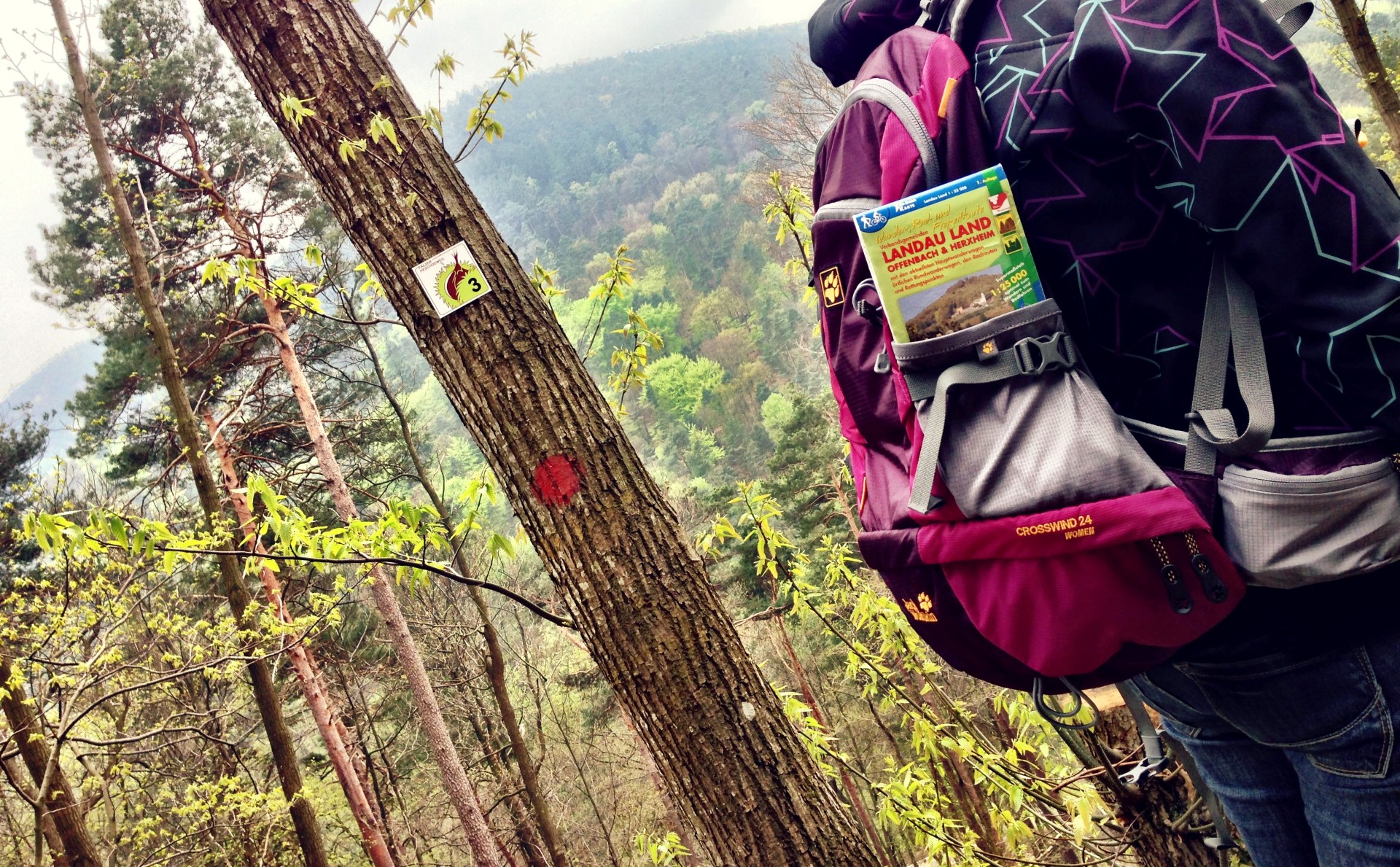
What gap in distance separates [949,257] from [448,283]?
0.84 metres

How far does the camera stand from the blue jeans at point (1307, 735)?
87 cm

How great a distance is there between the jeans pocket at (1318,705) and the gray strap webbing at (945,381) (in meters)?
0.41

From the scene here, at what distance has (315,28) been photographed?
1.41 meters

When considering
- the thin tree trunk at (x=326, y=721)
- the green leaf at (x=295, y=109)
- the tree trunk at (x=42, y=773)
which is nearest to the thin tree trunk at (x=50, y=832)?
the tree trunk at (x=42, y=773)

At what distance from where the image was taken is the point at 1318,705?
34.9 inches

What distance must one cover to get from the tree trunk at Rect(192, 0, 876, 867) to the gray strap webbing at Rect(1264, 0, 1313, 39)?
1.03 m

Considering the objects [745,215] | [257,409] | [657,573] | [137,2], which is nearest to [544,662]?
[257,409]

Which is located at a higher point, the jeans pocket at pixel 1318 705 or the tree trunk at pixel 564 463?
the tree trunk at pixel 564 463

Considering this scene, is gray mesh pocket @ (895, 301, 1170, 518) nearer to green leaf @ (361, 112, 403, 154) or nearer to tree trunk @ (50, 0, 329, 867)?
green leaf @ (361, 112, 403, 154)

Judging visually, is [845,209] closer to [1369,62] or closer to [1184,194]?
[1184,194]

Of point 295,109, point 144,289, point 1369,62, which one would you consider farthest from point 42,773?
point 1369,62

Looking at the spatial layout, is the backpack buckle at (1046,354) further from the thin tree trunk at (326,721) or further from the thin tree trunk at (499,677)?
the thin tree trunk at (499,677)

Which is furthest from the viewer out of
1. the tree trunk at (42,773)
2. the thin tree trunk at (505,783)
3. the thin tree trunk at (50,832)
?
the thin tree trunk at (505,783)

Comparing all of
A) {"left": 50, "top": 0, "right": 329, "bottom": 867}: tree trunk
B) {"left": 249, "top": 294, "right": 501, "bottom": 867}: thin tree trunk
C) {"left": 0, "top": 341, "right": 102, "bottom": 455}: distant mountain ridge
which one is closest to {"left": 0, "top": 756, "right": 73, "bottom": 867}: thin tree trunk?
{"left": 50, "top": 0, "right": 329, "bottom": 867}: tree trunk
